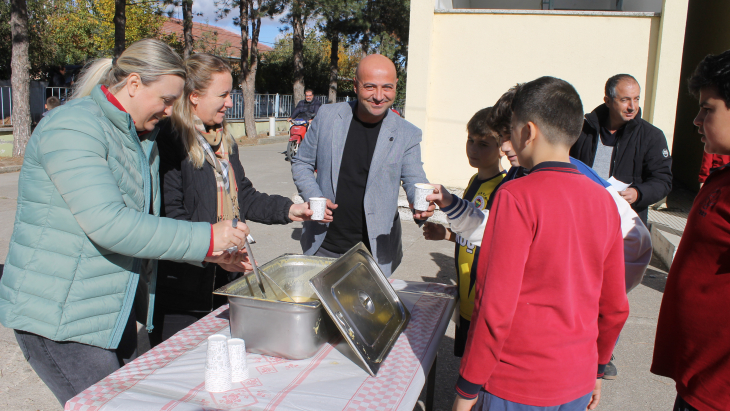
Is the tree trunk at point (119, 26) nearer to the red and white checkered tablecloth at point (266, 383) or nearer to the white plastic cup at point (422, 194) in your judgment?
the white plastic cup at point (422, 194)

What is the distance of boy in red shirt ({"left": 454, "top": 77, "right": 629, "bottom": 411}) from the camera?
4.49 ft

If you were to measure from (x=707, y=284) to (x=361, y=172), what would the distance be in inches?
74.1

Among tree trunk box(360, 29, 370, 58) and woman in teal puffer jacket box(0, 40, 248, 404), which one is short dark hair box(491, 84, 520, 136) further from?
tree trunk box(360, 29, 370, 58)

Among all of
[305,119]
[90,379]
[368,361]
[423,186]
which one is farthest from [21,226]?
[305,119]

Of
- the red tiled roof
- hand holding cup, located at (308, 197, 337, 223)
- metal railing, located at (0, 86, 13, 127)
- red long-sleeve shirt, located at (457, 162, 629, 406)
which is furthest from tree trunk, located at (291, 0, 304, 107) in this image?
red long-sleeve shirt, located at (457, 162, 629, 406)

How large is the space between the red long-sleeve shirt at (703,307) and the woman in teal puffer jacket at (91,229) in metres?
1.46

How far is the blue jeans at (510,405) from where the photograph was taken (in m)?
1.46

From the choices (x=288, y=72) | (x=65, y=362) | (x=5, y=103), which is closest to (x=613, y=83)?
(x=65, y=362)

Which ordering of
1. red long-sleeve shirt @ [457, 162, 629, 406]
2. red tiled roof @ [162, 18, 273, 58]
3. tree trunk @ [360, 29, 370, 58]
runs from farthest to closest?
red tiled roof @ [162, 18, 273, 58] → tree trunk @ [360, 29, 370, 58] → red long-sleeve shirt @ [457, 162, 629, 406]

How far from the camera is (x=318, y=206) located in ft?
7.84

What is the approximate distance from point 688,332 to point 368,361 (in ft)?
3.30

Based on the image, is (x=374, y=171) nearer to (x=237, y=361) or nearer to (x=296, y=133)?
(x=237, y=361)

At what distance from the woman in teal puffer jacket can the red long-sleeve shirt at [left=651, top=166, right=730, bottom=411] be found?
1.46 m

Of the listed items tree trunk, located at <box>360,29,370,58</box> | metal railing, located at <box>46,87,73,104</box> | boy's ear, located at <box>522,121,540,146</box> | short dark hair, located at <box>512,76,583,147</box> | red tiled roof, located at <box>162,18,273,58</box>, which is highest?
red tiled roof, located at <box>162,18,273,58</box>
